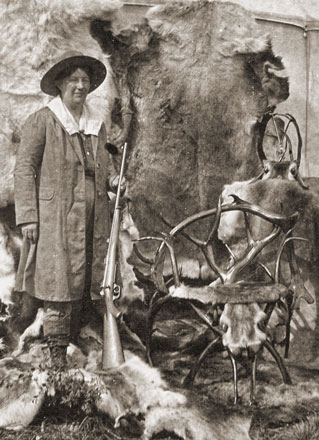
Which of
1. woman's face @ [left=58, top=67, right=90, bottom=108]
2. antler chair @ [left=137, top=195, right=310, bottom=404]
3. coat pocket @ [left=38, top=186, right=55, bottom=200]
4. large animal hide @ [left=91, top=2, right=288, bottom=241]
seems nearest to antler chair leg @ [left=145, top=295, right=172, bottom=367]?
antler chair @ [left=137, top=195, right=310, bottom=404]

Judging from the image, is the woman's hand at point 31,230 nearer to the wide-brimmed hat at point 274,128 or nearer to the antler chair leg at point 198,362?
the antler chair leg at point 198,362

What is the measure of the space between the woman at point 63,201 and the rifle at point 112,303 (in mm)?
53

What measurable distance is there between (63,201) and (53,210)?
0.07 meters

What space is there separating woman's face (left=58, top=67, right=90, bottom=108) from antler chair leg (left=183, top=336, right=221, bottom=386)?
1515 millimetres

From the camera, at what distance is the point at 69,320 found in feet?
12.1

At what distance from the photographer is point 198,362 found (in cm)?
354

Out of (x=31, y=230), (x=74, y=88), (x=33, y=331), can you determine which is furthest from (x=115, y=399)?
(x=74, y=88)

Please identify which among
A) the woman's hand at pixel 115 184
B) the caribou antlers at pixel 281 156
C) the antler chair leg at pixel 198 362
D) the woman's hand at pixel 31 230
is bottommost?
the antler chair leg at pixel 198 362

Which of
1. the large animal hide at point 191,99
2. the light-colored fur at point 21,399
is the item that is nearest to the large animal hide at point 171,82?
the large animal hide at point 191,99

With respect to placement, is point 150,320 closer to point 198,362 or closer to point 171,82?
point 198,362

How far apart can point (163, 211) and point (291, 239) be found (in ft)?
2.56

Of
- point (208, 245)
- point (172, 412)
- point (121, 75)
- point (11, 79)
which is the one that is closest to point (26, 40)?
point (11, 79)

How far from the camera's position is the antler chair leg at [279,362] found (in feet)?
11.4

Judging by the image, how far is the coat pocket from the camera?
3.66m
